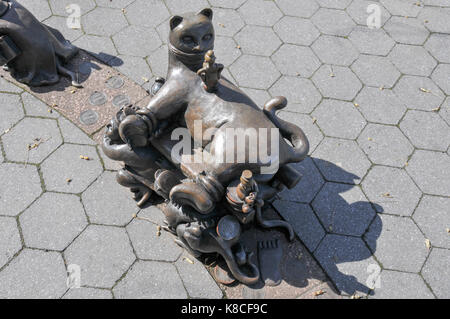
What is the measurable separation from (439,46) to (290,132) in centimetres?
337

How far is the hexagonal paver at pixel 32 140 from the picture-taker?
4.09 meters

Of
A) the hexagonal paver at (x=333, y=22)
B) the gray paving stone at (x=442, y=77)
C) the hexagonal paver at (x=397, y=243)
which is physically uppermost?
the hexagonal paver at (x=333, y=22)

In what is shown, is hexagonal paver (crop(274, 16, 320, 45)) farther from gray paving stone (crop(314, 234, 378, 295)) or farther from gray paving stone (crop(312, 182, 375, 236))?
gray paving stone (crop(314, 234, 378, 295))

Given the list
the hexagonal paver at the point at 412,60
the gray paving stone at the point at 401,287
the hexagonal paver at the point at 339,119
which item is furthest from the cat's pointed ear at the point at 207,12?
the hexagonal paver at the point at 412,60

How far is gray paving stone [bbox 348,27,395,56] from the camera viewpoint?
5.26 meters

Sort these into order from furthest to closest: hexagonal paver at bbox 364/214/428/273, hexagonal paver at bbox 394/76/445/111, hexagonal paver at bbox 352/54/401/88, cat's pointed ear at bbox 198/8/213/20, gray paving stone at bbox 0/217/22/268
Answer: hexagonal paver at bbox 352/54/401/88
hexagonal paver at bbox 394/76/445/111
hexagonal paver at bbox 364/214/428/273
gray paving stone at bbox 0/217/22/268
cat's pointed ear at bbox 198/8/213/20

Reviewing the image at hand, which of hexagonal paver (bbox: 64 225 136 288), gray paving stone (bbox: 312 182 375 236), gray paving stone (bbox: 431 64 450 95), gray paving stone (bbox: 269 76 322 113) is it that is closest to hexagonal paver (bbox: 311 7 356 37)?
gray paving stone (bbox: 269 76 322 113)

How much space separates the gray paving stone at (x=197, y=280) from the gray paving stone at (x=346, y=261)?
0.99 meters

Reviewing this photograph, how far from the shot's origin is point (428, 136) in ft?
14.8

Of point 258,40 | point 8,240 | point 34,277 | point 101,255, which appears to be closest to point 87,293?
point 101,255

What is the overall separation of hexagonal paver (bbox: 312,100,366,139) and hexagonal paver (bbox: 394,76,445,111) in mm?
692

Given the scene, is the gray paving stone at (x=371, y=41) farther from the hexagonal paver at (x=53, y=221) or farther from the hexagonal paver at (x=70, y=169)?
the hexagonal paver at (x=53, y=221)

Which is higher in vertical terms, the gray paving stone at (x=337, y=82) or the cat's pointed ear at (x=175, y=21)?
the cat's pointed ear at (x=175, y=21)

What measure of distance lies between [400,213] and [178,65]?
259 cm
